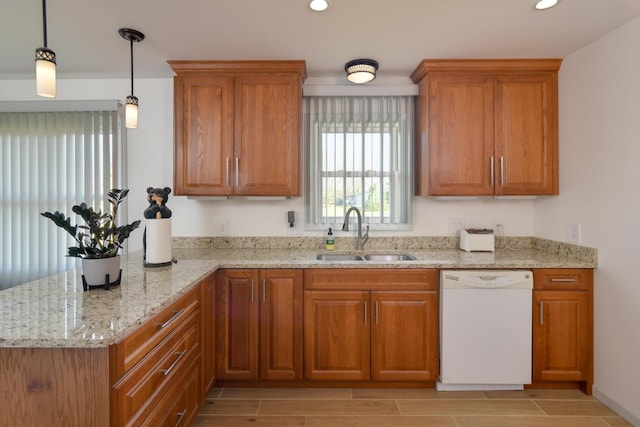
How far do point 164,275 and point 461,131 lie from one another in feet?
7.41

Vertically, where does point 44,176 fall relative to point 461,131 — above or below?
below

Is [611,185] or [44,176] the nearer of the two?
[611,185]

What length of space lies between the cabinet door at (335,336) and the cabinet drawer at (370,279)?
0.05m

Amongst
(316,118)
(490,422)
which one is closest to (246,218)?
(316,118)

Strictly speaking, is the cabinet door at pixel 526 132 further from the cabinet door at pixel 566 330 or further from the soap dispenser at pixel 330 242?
the soap dispenser at pixel 330 242

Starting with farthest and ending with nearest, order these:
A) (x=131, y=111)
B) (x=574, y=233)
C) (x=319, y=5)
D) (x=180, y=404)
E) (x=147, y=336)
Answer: (x=574, y=233)
(x=131, y=111)
(x=319, y=5)
(x=180, y=404)
(x=147, y=336)

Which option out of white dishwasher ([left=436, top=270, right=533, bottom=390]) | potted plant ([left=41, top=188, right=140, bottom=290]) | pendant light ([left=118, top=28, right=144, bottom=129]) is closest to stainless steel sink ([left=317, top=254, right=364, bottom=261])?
white dishwasher ([left=436, top=270, right=533, bottom=390])

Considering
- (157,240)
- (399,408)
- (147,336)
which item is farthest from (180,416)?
(399,408)

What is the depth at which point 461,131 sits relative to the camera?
2.44 m

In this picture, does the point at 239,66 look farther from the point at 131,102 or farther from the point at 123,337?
the point at 123,337

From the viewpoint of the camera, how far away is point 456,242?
2.73 meters

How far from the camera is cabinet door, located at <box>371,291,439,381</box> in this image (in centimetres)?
217

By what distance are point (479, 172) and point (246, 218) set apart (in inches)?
75.5

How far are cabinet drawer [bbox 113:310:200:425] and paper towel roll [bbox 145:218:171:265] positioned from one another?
0.44m
